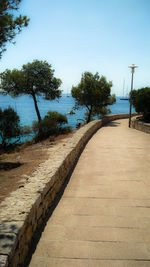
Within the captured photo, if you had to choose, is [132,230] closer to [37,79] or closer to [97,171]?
[97,171]

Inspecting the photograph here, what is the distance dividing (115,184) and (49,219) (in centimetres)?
250

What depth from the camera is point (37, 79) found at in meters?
29.3

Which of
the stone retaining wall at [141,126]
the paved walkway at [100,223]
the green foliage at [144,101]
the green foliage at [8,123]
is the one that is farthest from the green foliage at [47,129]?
the paved walkway at [100,223]

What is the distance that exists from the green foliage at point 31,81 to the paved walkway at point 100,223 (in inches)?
934

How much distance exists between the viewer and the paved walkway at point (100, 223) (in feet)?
10.2

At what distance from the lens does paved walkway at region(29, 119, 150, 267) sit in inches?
122

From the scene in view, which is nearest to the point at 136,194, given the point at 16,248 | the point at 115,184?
the point at 115,184

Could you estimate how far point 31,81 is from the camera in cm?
2925

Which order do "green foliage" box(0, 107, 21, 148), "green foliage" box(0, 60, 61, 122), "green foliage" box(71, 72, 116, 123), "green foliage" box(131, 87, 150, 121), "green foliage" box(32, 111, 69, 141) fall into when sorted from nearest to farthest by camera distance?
1. "green foliage" box(0, 107, 21, 148)
2. "green foliage" box(131, 87, 150, 121)
3. "green foliage" box(32, 111, 69, 141)
4. "green foliage" box(0, 60, 61, 122)
5. "green foliage" box(71, 72, 116, 123)

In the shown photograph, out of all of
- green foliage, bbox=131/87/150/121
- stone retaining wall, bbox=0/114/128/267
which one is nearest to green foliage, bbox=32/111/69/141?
green foliage, bbox=131/87/150/121

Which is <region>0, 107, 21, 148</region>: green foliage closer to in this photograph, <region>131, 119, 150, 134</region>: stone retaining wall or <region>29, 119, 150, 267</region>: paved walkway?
<region>131, 119, 150, 134</region>: stone retaining wall

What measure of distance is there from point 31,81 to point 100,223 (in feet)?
90.9

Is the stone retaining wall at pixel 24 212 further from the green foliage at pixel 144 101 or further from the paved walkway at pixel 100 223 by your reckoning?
the green foliage at pixel 144 101

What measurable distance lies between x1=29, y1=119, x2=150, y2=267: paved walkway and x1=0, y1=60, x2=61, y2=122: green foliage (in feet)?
77.8
